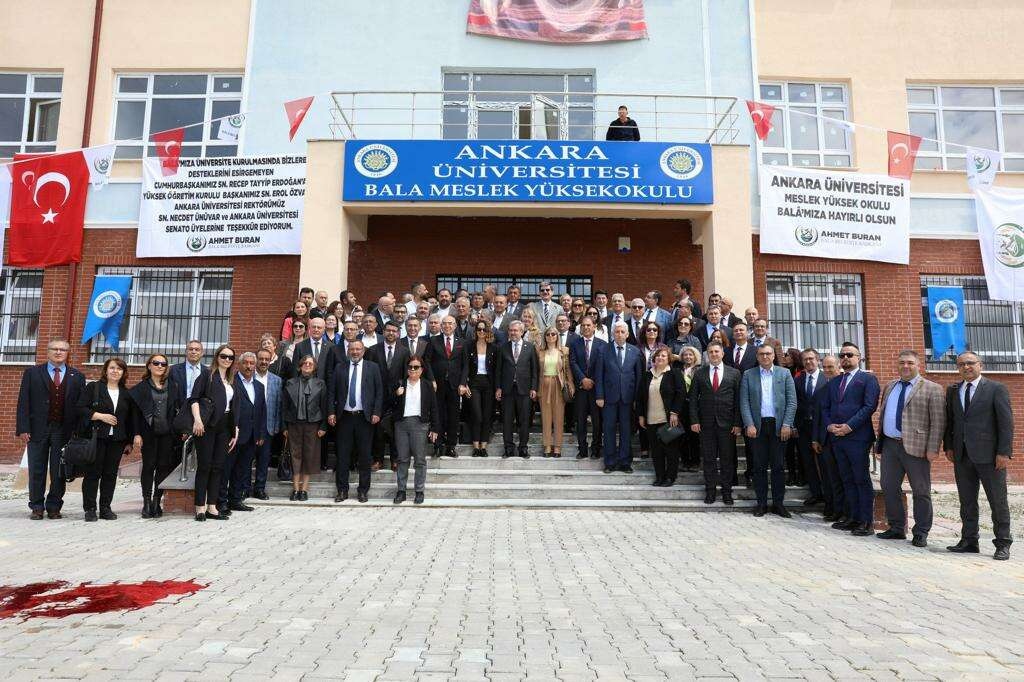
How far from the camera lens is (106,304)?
12516 mm

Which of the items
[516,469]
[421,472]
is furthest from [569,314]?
[421,472]

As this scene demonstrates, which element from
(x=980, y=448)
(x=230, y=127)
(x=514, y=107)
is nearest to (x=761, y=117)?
(x=514, y=107)

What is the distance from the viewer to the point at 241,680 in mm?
2990

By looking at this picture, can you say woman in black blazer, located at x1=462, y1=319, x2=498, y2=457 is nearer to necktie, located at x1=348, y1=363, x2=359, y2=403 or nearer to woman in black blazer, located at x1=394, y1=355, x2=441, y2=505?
woman in black blazer, located at x1=394, y1=355, x2=441, y2=505

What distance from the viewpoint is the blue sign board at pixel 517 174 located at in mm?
11180

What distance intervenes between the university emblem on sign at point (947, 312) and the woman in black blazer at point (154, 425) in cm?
1206

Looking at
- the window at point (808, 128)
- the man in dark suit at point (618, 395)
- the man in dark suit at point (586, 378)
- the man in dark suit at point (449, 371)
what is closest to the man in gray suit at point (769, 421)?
the man in dark suit at point (618, 395)

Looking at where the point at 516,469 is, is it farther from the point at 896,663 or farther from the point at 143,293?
the point at 143,293

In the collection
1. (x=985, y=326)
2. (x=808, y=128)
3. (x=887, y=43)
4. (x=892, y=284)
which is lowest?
(x=985, y=326)

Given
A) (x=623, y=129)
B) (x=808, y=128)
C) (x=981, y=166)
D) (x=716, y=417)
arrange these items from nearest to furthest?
(x=716, y=417) → (x=623, y=129) → (x=981, y=166) → (x=808, y=128)

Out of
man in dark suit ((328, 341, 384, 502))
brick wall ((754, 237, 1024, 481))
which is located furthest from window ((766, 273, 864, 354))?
man in dark suit ((328, 341, 384, 502))

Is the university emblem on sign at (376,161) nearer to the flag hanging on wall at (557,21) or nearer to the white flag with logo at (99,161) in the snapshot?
the flag hanging on wall at (557,21)

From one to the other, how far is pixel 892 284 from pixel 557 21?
771 cm

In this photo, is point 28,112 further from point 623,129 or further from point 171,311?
point 623,129
